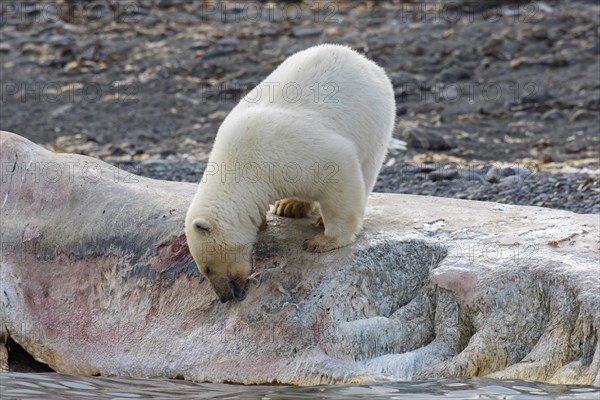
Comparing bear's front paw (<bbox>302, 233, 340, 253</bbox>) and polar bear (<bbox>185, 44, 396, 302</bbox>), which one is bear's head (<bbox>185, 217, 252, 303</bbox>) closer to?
polar bear (<bbox>185, 44, 396, 302</bbox>)

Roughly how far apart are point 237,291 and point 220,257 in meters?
0.26

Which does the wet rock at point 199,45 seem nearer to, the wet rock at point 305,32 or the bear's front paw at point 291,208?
the wet rock at point 305,32

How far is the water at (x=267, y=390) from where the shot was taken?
219 inches

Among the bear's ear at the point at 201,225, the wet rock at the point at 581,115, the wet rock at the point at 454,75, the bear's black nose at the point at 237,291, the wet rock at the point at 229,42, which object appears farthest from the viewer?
the wet rock at the point at 229,42

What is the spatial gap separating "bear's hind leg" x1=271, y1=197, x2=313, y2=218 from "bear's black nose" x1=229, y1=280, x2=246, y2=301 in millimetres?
881

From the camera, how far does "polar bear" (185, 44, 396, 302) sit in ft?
20.8

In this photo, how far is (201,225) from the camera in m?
6.17

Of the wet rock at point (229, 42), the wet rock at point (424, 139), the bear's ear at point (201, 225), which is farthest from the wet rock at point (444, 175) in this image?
the wet rock at point (229, 42)

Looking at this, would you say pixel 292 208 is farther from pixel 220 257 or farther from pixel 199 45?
pixel 199 45

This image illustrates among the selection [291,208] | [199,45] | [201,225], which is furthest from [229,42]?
[201,225]

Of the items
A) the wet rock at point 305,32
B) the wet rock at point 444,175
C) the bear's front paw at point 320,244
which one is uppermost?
the bear's front paw at point 320,244

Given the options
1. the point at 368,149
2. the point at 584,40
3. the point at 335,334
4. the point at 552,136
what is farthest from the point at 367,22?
the point at 335,334

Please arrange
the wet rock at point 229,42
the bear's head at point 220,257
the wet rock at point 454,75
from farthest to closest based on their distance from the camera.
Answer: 1. the wet rock at point 229,42
2. the wet rock at point 454,75
3. the bear's head at point 220,257

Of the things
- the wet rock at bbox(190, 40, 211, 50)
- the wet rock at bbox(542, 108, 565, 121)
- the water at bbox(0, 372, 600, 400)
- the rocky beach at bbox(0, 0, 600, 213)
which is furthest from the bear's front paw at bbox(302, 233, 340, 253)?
the wet rock at bbox(190, 40, 211, 50)
